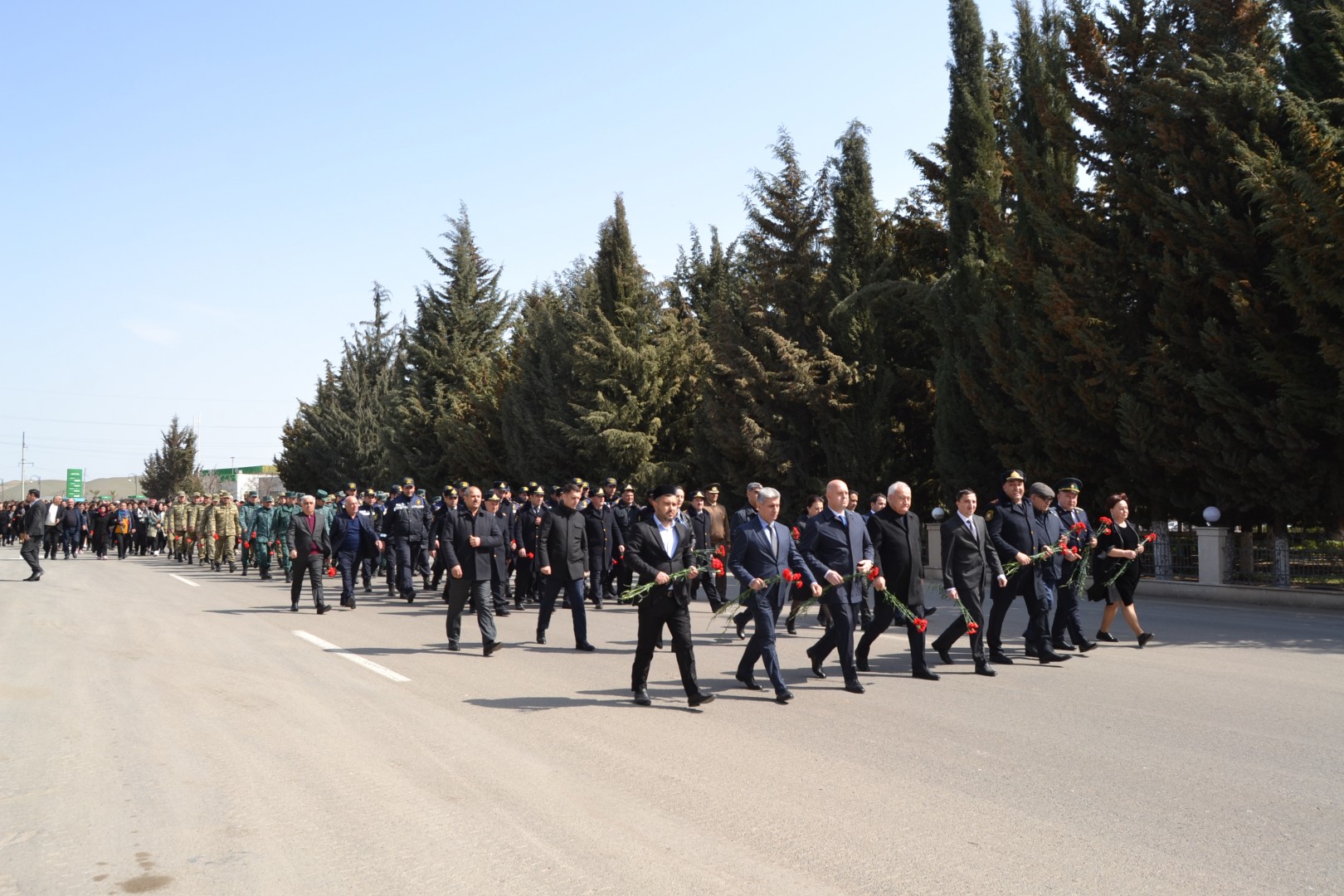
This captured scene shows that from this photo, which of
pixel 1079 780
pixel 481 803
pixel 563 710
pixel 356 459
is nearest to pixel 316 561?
pixel 563 710

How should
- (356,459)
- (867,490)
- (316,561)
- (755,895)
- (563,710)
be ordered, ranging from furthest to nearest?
(356,459) < (867,490) < (316,561) < (563,710) < (755,895)

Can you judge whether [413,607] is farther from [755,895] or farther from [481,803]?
[755,895]

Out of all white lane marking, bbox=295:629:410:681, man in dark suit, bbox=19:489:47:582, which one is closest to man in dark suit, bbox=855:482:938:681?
white lane marking, bbox=295:629:410:681

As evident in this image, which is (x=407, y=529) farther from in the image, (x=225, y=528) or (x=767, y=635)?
(x=225, y=528)

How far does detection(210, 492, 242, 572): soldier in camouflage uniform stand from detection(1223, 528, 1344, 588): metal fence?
25.1 metres

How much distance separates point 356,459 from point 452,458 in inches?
438

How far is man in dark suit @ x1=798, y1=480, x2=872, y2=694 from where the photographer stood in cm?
976

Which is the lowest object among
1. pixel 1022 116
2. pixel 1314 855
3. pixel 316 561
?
pixel 1314 855

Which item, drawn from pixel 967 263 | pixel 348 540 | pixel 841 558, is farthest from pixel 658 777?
pixel 967 263

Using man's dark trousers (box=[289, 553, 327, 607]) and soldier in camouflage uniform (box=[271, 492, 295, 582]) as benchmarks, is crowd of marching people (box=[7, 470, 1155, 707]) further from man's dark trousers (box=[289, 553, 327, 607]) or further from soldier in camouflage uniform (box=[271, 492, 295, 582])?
soldier in camouflage uniform (box=[271, 492, 295, 582])

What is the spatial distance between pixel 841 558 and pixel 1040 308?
15.3 meters

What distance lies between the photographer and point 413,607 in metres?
19.0

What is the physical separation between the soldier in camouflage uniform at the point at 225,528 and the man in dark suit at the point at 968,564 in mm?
25200

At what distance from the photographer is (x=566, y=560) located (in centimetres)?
1366
